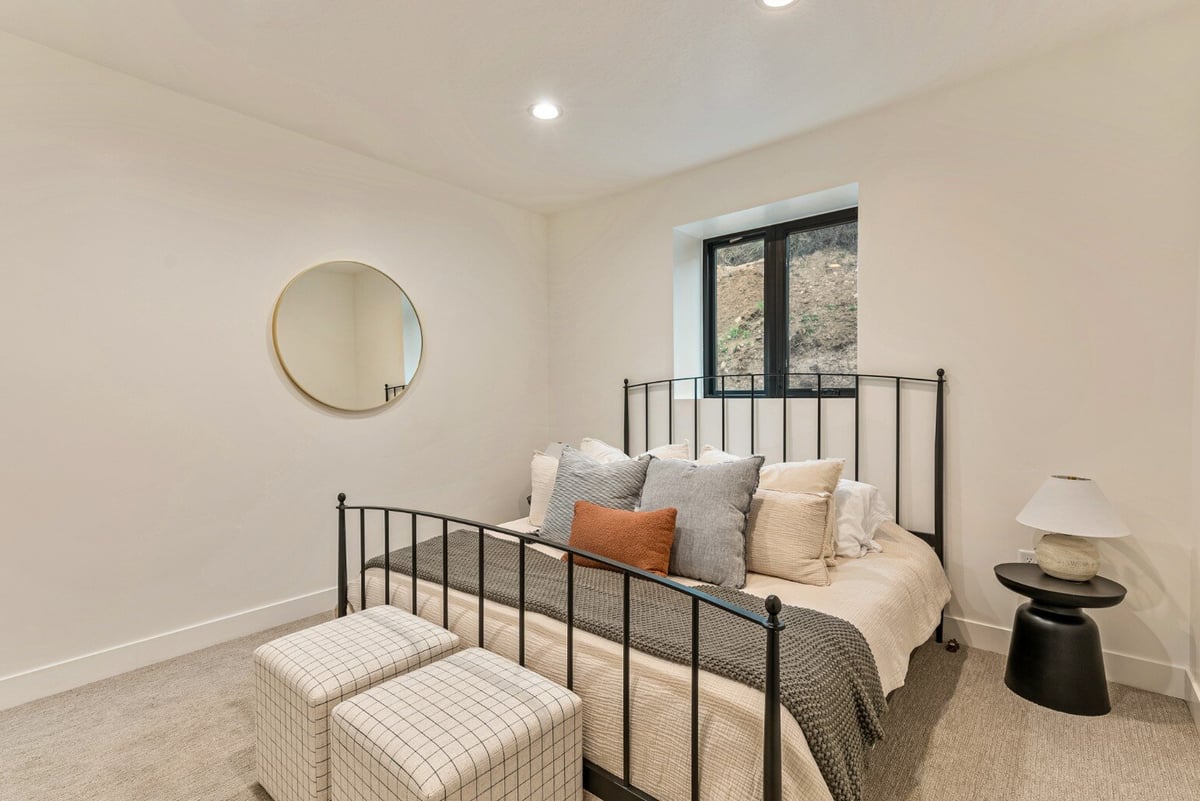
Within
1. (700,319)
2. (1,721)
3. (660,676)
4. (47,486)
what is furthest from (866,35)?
(1,721)

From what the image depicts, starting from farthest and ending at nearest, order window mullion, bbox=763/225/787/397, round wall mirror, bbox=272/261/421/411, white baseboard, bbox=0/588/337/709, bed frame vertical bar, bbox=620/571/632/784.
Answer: window mullion, bbox=763/225/787/397 < round wall mirror, bbox=272/261/421/411 < white baseboard, bbox=0/588/337/709 < bed frame vertical bar, bbox=620/571/632/784

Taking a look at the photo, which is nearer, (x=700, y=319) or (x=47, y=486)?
(x=47, y=486)

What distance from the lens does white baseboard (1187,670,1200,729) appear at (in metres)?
1.95

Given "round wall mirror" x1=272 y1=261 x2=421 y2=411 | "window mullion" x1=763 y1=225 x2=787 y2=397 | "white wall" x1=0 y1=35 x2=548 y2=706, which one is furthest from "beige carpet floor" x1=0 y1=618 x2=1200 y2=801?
"window mullion" x1=763 y1=225 x2=787 y2=397

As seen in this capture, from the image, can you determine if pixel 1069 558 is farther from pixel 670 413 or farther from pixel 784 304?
pixel 670 413

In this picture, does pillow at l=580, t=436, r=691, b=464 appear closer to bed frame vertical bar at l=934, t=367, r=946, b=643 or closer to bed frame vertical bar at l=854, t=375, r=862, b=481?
bed frame vertical bar at l=854, t=375, r=862, b=481

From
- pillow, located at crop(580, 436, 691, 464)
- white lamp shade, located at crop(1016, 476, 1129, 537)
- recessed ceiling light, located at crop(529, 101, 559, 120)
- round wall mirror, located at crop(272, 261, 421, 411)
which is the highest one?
recessed ceiling light, located at crop(529, 101, 559, 120)

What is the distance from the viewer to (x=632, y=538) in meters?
2.07

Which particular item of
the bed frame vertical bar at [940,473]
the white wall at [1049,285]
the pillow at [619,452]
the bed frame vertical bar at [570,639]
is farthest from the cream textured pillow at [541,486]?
the bed frame vertical bar at [940,473]

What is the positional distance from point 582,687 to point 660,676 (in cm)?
25

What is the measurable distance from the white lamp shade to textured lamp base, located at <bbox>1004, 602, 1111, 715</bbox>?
0.31 m

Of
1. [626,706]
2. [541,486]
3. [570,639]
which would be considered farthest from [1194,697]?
[541,486]

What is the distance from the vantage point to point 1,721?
82.1 inches

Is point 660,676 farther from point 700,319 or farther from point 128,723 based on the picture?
point 700,319
